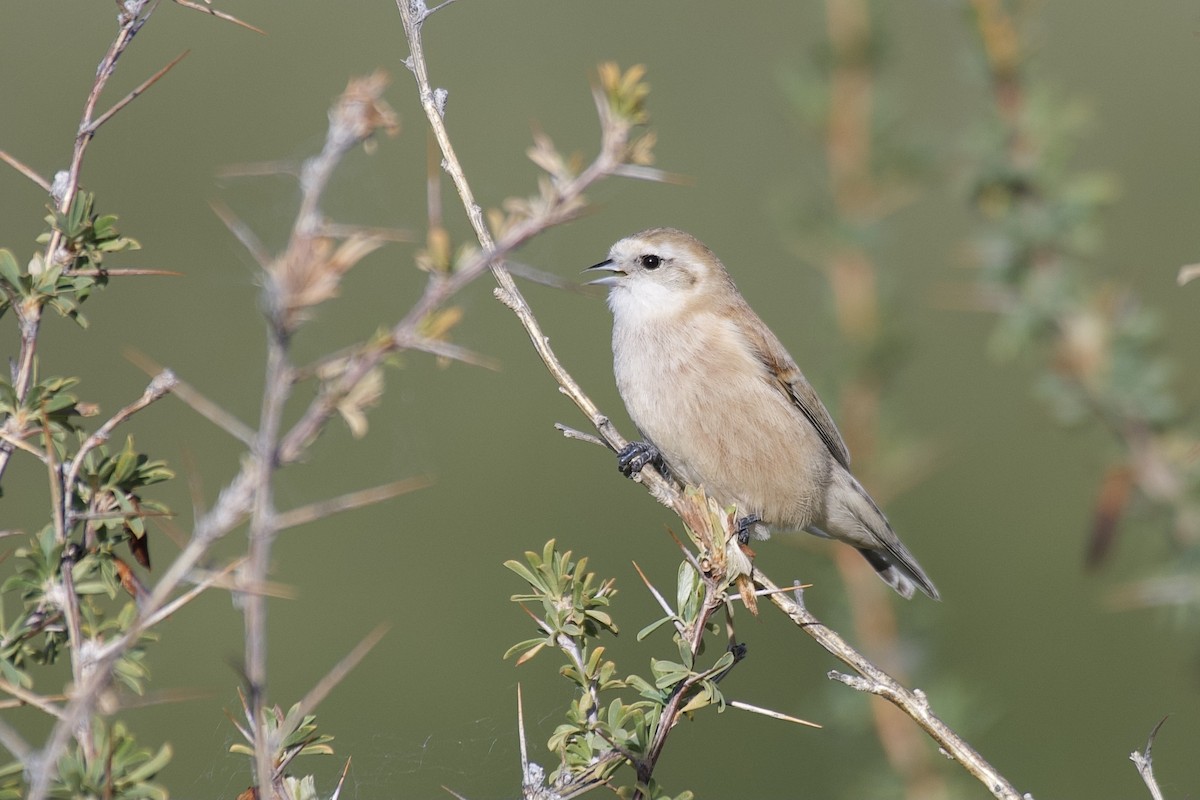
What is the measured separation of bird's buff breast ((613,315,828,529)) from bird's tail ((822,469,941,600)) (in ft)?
0.94

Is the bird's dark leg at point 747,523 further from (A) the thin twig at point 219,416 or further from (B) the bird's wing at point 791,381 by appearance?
(A) the thin twig at point 219,416

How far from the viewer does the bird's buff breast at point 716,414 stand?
4488 millimetres

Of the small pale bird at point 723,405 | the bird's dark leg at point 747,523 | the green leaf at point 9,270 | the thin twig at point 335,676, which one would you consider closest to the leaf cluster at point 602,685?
the thin twig at point 335,676

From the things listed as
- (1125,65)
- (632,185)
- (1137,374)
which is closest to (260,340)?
(632,185)

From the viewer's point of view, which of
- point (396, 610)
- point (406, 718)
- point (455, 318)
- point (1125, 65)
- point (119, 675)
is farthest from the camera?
point (1125, 65)

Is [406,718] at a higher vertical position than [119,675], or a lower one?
lower

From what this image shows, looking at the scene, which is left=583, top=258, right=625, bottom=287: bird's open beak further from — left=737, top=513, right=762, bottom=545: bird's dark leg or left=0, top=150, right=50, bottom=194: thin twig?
left=0, top=150, right=50, bottom=194: thin twig

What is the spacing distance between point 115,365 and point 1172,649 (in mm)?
6267

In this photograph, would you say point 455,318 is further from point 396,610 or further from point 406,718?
point 396,610

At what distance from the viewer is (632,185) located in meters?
8.66

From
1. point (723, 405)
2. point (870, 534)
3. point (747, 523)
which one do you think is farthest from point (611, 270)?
point (870, 534)

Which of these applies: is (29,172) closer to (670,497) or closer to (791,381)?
(670,497)

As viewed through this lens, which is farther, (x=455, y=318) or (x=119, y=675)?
(x=119, y=675)

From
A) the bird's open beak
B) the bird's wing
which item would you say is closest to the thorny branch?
the bird's open beak
